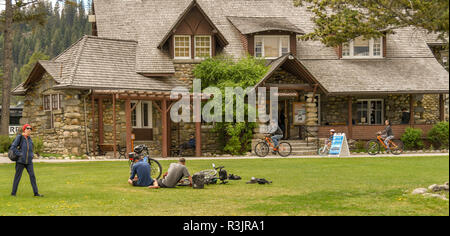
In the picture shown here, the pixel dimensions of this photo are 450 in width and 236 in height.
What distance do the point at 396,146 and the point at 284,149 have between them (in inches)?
214

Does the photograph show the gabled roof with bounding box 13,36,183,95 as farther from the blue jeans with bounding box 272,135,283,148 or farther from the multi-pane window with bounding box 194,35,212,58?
the blue jeans with bounding box 272,135,283,148

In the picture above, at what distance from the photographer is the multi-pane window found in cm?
3100

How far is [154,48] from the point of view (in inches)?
1230

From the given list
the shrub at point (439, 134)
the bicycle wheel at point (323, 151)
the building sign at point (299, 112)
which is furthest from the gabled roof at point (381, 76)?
the bicycle wheel at point (323, 151)

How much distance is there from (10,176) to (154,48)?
14.6m

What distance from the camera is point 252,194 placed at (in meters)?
13.1

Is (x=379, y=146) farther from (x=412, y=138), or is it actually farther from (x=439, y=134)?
(x=439, y=134)

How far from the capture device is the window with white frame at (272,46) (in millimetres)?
32219

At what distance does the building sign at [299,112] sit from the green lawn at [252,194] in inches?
413

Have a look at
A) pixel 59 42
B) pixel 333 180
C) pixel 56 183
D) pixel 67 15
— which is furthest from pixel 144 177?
pixel 67 15

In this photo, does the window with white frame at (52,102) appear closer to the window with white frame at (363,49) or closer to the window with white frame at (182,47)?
the window with white frame at (182,47)

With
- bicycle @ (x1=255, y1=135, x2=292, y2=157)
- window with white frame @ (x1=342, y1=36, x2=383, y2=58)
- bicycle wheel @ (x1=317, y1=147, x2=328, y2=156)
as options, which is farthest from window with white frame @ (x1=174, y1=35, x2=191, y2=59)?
window with white frame @ (x1=342, y1=36, x2=383, y2=58)

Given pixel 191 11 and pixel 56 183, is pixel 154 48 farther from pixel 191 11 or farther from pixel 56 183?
pixel 56 183

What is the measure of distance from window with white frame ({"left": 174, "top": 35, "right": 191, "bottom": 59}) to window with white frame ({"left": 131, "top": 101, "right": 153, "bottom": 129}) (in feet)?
10.6
